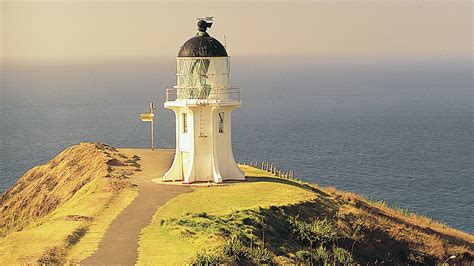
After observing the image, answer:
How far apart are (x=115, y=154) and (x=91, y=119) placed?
107 metres

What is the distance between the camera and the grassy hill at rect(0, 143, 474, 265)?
31786 mm

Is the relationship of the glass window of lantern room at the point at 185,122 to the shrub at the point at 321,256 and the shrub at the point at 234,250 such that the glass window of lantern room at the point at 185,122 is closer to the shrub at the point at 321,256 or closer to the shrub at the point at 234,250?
the shrub at the point at 321,256

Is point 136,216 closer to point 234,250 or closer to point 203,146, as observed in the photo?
point 234,250

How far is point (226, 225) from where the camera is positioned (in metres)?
35.2

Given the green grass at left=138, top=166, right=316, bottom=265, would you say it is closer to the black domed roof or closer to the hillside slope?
the hillside slope

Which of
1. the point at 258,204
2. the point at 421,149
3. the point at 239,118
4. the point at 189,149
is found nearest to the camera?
the point at 258,204

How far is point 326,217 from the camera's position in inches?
1606

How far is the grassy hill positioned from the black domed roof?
7.20m

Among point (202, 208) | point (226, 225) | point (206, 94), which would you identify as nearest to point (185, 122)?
point (206, 94)

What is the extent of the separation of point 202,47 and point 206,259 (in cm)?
1911

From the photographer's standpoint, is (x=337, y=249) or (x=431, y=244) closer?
(x=337, y=249)

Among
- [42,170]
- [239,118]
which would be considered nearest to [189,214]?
[42,170]

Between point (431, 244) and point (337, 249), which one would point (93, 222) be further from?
point (431, 244)

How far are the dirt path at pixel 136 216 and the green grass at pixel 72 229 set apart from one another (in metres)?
0.42
